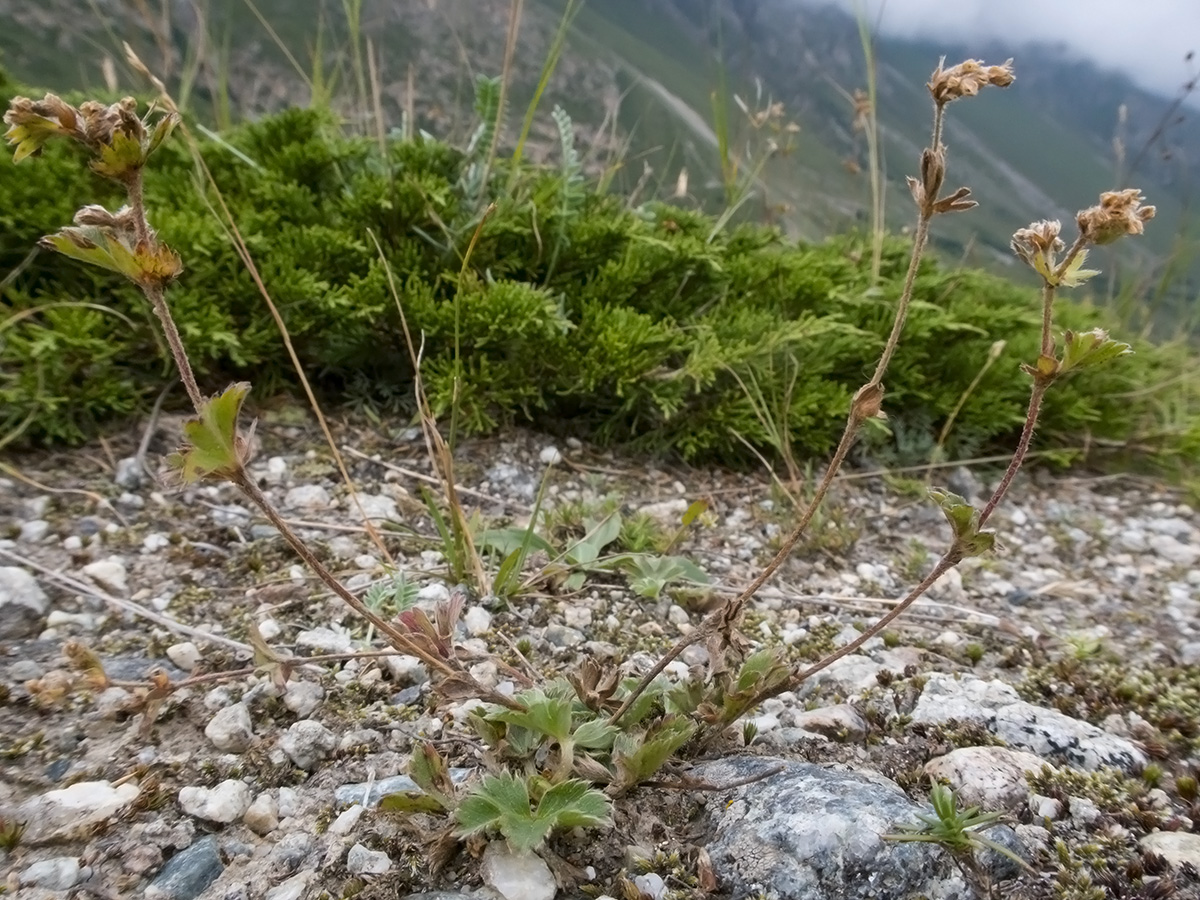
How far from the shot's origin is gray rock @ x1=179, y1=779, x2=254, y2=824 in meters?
1.57

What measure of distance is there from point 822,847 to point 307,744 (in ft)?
3.53

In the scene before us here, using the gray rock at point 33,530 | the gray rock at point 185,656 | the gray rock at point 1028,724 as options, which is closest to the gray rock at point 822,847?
the gray rock at point 1028,724

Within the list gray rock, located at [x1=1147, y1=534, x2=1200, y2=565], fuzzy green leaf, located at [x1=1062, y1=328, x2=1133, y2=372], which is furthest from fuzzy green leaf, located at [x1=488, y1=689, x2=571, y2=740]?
gray rock, located at [x1=1147, y1=534, x2=1200, y2=565]

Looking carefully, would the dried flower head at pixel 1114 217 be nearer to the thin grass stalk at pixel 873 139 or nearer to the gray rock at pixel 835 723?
the gray rock at pixel 835 723

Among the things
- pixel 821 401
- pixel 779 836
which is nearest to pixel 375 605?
pixel 779 836

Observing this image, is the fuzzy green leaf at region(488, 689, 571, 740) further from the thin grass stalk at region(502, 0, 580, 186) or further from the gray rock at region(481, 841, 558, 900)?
the thin grass stalk at region(502, 0, 580, 186)

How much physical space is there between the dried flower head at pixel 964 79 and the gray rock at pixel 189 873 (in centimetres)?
182

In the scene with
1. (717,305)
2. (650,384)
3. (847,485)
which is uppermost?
(717,305)

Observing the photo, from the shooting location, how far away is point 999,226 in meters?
164

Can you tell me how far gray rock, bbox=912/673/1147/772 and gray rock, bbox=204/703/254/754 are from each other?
1561 mm

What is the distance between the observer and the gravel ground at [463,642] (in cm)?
153

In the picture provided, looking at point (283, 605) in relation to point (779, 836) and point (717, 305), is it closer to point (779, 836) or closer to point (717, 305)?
point (779, 836)

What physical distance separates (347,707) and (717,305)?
2616mm

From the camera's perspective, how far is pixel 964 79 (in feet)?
4.28
